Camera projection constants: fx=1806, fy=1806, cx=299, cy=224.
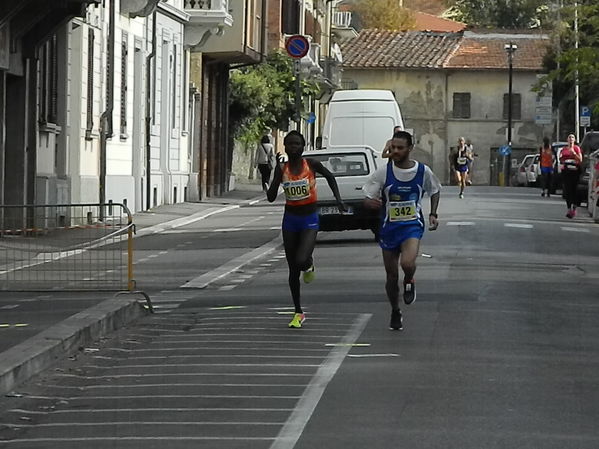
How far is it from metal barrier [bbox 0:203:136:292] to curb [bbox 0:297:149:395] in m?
1.15

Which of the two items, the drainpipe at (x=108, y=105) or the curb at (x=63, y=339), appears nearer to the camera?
the curb at (x=63, y=339)

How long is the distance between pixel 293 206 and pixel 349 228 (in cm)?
1244

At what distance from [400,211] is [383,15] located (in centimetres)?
10107

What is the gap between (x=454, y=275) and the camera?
840 inches

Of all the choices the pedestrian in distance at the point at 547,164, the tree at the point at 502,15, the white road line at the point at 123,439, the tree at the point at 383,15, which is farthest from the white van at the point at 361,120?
the tree at the point at 502,15

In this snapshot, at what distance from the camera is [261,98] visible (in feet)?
188

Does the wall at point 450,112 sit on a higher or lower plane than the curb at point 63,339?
higher

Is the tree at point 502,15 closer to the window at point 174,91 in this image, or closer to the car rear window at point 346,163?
the window at point 174,91

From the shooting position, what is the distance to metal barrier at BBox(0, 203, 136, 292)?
18.0 metres

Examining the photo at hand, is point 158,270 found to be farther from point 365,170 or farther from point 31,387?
point 31,387

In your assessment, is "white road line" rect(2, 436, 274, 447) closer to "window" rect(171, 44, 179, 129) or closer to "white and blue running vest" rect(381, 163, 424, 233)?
"white and blue running vest" rect(381, 163, 424, 233)

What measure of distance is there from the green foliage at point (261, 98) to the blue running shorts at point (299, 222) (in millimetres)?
40880

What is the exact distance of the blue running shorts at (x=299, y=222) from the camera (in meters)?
16.2

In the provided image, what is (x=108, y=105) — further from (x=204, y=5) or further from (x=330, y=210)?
(x=204, y=5)
